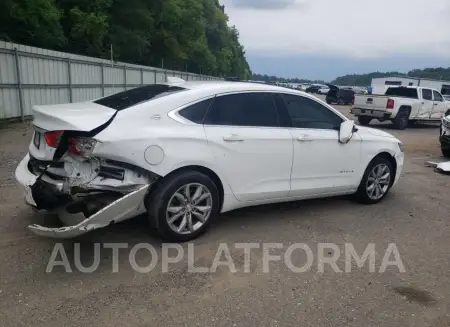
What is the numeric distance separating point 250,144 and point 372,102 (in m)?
14.1

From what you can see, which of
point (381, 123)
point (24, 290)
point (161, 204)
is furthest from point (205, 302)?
point (381, 123)

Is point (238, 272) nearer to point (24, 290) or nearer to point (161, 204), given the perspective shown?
point (161, 204)

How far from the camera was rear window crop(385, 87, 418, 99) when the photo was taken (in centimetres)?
1770

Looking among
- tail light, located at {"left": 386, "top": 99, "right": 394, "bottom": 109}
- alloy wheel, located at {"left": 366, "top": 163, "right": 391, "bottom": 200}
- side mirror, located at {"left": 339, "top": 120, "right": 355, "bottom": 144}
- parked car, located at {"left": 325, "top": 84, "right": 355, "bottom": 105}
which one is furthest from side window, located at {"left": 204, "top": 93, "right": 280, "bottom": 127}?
parked car, located at {"left": 325, "top": 84, "right": 355, "bottom": 105}

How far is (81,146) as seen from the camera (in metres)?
3.40

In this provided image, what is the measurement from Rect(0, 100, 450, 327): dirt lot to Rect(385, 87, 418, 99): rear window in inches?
567

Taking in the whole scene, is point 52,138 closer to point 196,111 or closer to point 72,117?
point 72,117

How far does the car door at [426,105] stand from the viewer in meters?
17.4

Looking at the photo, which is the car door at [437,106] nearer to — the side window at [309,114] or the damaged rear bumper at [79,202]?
the side window at [309,114]

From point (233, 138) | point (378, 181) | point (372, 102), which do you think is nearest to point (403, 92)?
point (372, 102)

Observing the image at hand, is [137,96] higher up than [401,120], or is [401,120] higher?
[137,96]

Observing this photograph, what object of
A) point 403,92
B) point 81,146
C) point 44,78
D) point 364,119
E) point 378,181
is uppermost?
point 44,78

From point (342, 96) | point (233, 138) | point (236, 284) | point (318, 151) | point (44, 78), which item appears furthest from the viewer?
point (342, 96)

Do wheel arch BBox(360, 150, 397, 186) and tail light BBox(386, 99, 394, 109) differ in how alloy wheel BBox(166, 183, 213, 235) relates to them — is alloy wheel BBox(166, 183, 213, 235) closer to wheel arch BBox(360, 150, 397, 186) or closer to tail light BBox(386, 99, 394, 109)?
wheel arch BBox(360, 150, 397, 186)
